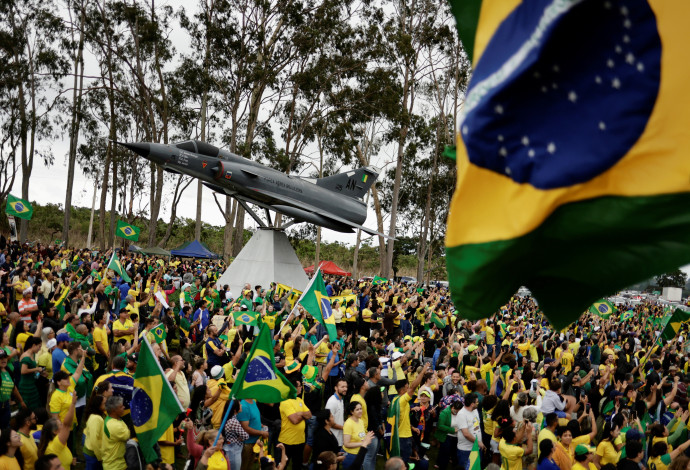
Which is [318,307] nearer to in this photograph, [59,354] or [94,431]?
[59,354]

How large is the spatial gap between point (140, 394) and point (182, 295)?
8230 millimetres

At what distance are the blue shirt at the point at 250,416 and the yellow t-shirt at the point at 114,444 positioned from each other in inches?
46.2

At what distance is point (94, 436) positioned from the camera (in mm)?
5262

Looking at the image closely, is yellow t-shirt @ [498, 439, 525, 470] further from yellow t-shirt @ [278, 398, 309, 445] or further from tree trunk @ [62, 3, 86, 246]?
tree trunk @ [62, 3, 86, 246]

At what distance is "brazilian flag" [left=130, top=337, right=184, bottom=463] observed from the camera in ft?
16.7

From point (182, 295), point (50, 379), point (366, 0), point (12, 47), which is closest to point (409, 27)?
point (366, 0)

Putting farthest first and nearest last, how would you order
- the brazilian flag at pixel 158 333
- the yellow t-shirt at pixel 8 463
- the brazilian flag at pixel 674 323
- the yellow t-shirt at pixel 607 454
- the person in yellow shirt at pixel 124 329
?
the brazilian flag at pixel 674 323, the person in yellow shirt at pixel 124 329, the brazilian flag at pixel 158 333, the yellow t-shirt at pixel 607 454, the yellow t-shirt at pixel 8 463

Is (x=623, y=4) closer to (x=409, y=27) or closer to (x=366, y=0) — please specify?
(x=366, y=0)

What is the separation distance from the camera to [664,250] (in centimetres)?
231

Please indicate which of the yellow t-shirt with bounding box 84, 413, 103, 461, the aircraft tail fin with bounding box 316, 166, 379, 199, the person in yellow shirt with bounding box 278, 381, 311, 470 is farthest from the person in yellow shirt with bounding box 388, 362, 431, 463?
the aircraft tail fin with bounding box 316, 166, 379, 199

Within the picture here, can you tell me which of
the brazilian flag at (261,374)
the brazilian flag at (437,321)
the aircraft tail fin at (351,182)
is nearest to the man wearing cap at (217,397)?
the brazilian flag at (261,374)

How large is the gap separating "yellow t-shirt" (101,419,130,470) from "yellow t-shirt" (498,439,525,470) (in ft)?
12.6

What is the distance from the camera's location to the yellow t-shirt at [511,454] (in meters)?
6.36

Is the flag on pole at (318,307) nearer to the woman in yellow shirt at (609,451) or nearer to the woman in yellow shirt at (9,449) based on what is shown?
the woman in yellow shirt at (609,451)
